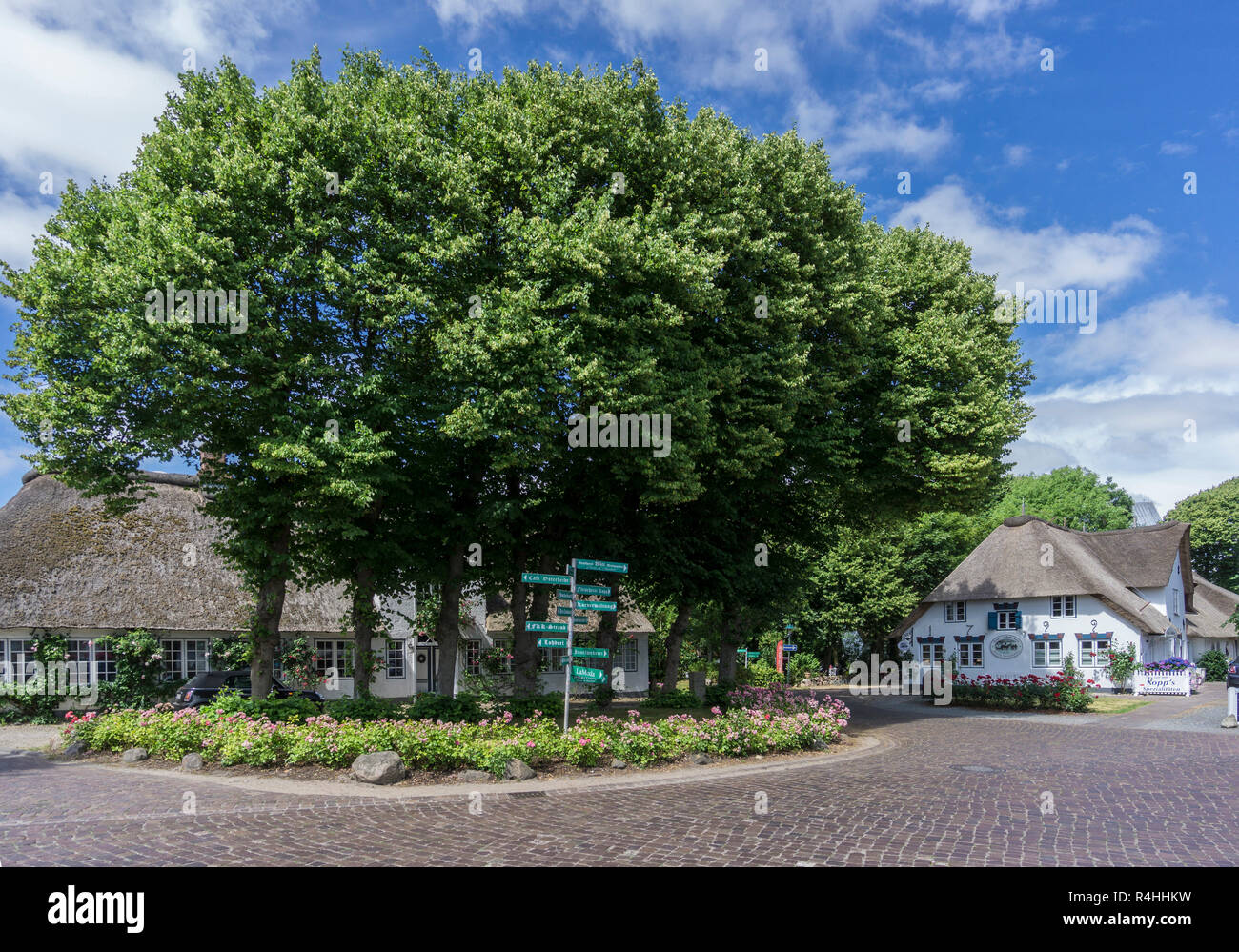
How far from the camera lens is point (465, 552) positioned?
2016cm

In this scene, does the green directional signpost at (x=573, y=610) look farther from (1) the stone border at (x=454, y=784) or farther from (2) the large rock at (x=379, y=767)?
(2) the large rock at (x=379, y=767)

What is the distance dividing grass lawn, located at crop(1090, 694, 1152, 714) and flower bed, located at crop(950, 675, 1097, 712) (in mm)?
622

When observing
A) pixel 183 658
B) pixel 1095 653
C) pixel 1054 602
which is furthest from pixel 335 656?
pixel 1095 653

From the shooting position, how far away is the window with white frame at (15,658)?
82.8 feet

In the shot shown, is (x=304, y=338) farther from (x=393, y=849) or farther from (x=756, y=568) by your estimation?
(x=756, y=568)

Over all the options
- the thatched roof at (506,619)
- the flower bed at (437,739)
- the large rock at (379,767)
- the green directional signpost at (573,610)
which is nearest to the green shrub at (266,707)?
the flower bed at (437,739)

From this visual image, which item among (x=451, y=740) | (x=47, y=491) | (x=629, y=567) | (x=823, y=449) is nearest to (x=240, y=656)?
(x=47, y=491)

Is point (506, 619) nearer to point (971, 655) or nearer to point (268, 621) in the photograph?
point (268, 621)

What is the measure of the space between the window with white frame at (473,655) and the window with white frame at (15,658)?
14790mm

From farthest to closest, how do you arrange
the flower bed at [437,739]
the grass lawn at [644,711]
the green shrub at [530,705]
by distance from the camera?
the grass lawn at [644,711]
the green shrub at [530,705]
the flower bed at [437,739]

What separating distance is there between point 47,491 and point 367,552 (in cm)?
1880

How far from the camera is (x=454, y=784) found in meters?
13.0

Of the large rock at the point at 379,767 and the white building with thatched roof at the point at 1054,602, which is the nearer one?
the large rock at the point at 379,767

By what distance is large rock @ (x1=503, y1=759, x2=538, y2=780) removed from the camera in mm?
13461
